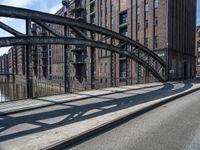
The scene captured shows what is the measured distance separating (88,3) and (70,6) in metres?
7.11

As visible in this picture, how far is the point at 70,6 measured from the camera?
5478 centimetres

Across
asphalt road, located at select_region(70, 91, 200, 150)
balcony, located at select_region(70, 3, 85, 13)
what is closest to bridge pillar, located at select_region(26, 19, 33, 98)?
asphalt road, located at select_region(70, 91, 200, 150)

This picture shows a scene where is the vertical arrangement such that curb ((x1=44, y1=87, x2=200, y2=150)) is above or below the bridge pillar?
below

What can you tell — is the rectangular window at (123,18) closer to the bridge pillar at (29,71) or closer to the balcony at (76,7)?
the balcony at (76,7)

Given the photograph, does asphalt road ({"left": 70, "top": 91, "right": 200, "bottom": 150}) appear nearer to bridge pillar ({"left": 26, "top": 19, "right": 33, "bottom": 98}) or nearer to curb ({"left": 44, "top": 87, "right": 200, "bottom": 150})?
curb ({"left": 44, "top": 87, "right": 200, "bottom": 150})

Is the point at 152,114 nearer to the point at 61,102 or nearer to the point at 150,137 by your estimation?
the point at 150,137

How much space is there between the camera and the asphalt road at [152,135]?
4.69m

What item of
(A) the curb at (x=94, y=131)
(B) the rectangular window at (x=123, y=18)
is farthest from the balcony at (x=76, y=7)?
(A) the curb at (x=94, y=131)

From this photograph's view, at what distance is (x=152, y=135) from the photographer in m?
5.46

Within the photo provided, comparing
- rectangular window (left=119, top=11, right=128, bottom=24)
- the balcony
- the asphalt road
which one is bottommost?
the asphalt road

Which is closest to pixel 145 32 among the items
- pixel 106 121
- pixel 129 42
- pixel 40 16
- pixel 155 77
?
pixel 155 77

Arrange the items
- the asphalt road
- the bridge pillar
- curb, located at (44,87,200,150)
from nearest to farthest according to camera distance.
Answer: curb, located at (44,87,200,150)
the asphalt road
the bridge pillar

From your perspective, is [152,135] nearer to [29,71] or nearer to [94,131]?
[94,131]

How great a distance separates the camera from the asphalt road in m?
4.69
